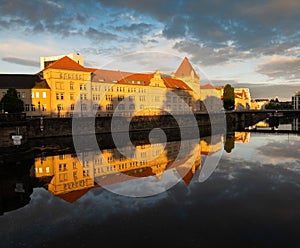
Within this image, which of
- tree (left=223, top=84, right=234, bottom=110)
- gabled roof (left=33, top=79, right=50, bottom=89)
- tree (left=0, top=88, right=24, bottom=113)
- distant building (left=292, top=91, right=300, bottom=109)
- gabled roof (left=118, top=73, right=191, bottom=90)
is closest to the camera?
tree (left=0, top=88, right=24, bottom=113)

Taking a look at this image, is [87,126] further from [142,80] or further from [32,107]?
[142,80]

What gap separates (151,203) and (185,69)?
95.3m

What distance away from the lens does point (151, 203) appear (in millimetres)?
13742

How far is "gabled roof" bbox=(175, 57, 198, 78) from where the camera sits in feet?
342

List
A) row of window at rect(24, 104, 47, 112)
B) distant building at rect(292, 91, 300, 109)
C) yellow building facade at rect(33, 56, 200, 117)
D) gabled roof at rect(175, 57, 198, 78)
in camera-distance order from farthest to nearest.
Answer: distant building at rect(292, 91, 300, 109) → gabled roof at rect(175, 57, 198, 78) → yellow building facade at rect(33, 56, 200, 117) → row of window at rect(24, 104, 47, 112)

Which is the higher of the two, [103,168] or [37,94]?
[37,94]

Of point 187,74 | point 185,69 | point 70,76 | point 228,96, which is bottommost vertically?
point 228,96

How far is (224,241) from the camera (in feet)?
31.1

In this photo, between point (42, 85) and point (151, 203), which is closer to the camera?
point (151, 203)

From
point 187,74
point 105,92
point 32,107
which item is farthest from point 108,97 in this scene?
point 187,74

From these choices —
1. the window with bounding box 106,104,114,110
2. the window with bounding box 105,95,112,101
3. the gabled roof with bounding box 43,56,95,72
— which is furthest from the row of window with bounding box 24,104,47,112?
the window with bounding box 105,95,112,101

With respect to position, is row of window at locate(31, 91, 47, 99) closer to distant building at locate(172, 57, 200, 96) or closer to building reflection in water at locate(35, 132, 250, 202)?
building reflection in water at locate(35, 132, 250, 202)

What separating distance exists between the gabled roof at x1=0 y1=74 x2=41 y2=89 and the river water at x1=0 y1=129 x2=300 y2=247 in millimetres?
36265

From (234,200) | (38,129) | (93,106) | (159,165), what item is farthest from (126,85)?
(234,200)
